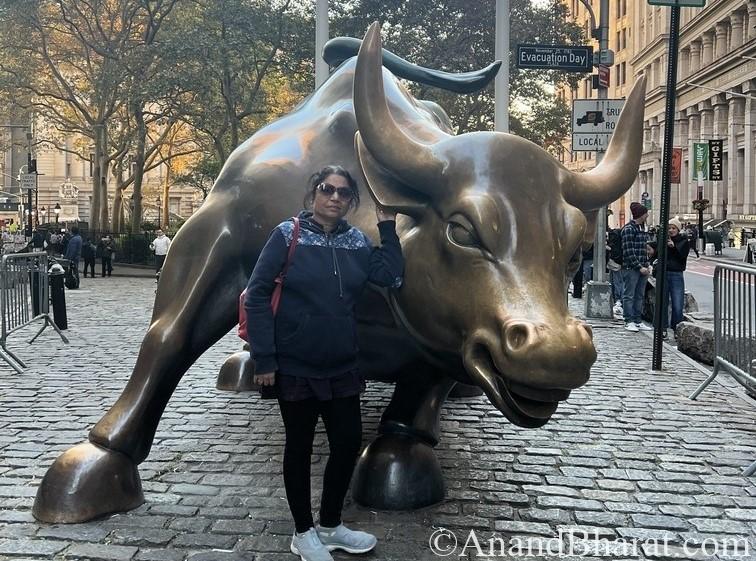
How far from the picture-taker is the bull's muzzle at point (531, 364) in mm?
2723

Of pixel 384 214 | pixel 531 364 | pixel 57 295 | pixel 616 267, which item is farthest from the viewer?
pixel 616 267

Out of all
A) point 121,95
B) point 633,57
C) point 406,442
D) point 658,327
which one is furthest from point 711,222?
point 406,442

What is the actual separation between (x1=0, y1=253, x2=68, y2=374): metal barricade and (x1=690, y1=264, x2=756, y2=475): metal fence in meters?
6.81

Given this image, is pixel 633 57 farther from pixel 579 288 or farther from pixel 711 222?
pixel 579 288

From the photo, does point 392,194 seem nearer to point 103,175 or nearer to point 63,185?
point 103,175

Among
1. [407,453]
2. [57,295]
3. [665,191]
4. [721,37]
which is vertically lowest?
[407,453]

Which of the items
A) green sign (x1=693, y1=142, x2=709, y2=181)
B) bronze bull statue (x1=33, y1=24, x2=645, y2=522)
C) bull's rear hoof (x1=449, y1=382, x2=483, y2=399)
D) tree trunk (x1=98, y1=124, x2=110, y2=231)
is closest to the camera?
bronze bull statue (x1=33, y1=24, x2=645, y2=522)

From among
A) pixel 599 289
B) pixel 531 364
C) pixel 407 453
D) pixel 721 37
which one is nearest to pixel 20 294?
pixel 407 453

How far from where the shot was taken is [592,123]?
1220cm

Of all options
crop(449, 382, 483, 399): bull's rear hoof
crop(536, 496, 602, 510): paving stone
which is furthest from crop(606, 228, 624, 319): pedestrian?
crop(536, 496, 602, 510): paving stone

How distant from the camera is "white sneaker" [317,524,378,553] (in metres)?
3.25

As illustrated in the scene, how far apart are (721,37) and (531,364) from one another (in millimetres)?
60594

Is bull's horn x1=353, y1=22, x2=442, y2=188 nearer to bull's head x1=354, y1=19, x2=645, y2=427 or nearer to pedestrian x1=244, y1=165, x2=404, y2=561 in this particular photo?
bull's head x1=354, y1=19, x2=645, y2=427

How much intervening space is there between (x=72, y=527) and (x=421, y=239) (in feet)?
6.88
